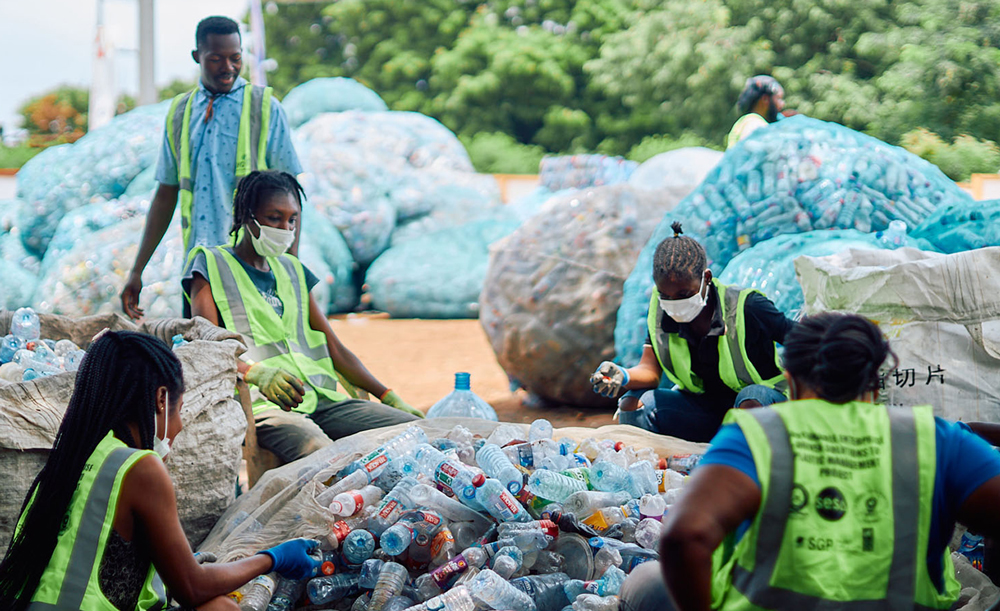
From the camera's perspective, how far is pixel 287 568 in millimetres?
2266

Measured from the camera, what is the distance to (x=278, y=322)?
3547 millimetres

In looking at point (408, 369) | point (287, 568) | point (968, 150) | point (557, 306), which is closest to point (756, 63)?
point (968, 150)

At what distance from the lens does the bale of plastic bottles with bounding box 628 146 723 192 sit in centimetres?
1010

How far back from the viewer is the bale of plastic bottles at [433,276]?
9.84 m

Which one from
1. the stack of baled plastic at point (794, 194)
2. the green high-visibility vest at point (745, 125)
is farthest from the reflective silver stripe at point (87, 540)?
the green high-visibility vest at point (745, 125)

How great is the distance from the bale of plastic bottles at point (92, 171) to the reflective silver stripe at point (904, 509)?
7.14m

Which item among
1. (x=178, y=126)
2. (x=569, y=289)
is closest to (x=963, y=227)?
(x=569, y=289)

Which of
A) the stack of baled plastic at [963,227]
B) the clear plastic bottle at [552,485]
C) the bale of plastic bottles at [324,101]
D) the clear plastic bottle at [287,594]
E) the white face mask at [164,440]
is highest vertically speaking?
the bale of plastic bottles at [324,101]

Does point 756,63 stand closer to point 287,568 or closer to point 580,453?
point 580,453

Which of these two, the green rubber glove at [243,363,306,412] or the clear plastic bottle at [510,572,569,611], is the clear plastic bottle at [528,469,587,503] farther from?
the green rubber glove at [243,363,306,412]

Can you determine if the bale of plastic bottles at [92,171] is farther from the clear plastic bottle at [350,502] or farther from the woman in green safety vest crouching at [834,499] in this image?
the woman in green safety vest crouching at [834,499]

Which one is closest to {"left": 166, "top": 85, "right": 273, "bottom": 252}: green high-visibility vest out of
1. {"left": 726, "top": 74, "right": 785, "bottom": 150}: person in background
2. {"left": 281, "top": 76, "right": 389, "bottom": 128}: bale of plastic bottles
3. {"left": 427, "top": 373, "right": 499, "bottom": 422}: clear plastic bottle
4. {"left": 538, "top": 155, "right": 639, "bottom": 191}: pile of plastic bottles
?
{"left": 427, "top": 373, "right": 499, "bottom": 422}: clear plastic bottle

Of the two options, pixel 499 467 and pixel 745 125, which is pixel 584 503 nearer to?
pixel 499 467

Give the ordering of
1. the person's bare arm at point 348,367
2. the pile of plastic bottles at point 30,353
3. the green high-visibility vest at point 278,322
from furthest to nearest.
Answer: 1. the person's bare arm at point 348,367
2. the green high-visibility vest at point 278,322
3. the pile of plastic bottles at point 30,353
